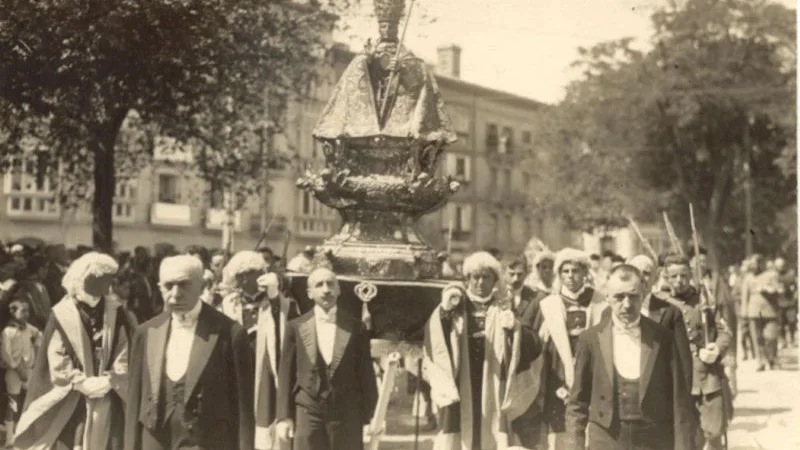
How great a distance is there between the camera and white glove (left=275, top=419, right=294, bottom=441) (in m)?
7.33

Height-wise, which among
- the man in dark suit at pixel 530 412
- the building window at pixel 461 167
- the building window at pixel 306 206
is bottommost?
the man in dark suit at pixel 530 412

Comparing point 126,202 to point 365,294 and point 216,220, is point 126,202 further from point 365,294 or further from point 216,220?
point 365,294

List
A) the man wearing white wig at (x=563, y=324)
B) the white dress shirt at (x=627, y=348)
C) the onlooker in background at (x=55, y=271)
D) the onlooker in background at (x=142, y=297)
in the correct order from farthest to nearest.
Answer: the onlooker in background at (x=142, y=297) < the onlooker in background at (x=55, y=271) < the man wearing white wig at (x=563, y=324) < the white dress shirt at (x=627, y=348)

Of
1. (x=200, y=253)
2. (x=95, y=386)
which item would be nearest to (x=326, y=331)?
(x=95, y=386)

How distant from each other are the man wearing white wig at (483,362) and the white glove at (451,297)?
0.10 feet

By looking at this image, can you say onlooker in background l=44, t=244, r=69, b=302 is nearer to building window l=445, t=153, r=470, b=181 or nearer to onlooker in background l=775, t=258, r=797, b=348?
onlooker in background l=775, t=258, r=797, b=348

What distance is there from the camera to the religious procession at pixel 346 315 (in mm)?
6562

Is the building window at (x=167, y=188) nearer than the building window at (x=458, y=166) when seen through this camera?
Yes

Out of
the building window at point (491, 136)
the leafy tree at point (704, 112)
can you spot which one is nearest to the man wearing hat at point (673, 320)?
the leafy tree at point (704, 112)

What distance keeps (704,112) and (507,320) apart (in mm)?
27088

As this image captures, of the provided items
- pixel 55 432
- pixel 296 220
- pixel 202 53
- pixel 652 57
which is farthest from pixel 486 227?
pixel 55 432

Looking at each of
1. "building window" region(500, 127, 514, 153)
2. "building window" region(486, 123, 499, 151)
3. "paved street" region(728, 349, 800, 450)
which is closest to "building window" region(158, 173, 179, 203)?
"building window" region(486, 123, 499, 151)

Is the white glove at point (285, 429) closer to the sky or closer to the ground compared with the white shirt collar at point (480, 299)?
closer to the ground

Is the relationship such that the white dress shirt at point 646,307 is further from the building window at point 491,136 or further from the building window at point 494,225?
the building window at point 494,225
